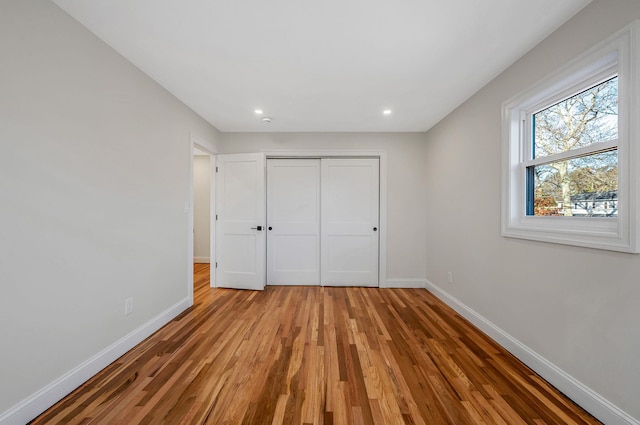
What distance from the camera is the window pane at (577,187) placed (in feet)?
4.75

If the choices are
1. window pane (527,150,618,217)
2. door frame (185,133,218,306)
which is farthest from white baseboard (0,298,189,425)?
window pane (527,150,618,217)

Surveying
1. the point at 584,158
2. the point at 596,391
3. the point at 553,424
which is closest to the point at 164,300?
the point at 553,424

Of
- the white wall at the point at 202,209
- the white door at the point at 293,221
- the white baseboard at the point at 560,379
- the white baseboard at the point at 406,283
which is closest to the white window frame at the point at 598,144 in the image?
the white baseboard at the point at 560,379

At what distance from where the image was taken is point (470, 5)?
57.5 inches

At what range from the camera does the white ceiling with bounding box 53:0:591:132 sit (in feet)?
4.88

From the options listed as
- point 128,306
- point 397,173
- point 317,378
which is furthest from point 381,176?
point 128,306

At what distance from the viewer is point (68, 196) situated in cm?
155

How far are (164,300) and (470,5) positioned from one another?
11.5 feet

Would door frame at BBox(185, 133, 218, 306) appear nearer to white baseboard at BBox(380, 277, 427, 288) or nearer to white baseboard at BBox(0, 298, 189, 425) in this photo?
white baseboard at BBox(0, 298, 189, 425)

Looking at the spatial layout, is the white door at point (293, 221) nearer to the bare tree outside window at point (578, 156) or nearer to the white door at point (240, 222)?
the white door at point (240, 222)

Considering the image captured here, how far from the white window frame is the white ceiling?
368 millimetres

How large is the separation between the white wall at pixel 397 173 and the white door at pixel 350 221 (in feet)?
0.75

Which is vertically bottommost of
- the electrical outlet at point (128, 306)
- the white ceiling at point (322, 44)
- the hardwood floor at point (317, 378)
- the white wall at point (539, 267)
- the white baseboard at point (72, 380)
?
the hardwood floor at point (317, 378)

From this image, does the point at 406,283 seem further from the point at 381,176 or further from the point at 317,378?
the point at 317,378
